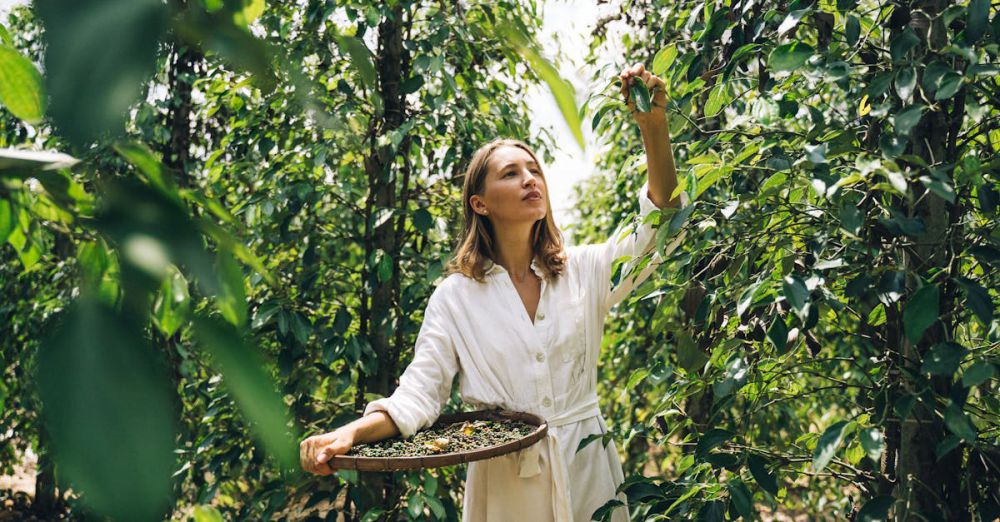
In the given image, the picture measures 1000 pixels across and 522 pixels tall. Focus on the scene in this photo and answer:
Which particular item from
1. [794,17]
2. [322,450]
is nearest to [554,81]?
[794,17]

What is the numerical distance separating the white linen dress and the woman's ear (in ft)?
0.52

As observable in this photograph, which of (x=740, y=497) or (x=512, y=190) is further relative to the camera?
(x=512, y=190)

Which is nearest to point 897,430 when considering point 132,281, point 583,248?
point 583,248

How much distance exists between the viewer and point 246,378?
247 mm

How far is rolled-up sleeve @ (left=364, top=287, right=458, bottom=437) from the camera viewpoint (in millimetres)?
1480

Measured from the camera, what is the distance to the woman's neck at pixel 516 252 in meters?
1.71

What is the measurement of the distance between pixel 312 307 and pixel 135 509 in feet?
7.04

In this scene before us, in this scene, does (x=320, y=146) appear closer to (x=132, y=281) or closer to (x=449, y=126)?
(x=449, y=126)

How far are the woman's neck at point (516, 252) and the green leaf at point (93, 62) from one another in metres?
1.47

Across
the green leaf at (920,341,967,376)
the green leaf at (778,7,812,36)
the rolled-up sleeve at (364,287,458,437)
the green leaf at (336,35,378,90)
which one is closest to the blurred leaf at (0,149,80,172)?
the green leaf at (336,35,378,90)

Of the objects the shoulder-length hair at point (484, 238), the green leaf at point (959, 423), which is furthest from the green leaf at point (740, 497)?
the shoulder-length hair at point (484, 238)

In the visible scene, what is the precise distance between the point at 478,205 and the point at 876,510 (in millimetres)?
1000

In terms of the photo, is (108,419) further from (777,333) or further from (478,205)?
(478,205)

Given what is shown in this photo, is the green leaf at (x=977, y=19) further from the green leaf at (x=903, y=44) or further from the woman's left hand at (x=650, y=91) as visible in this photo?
the woman's left hand at (x=650, y=91)
